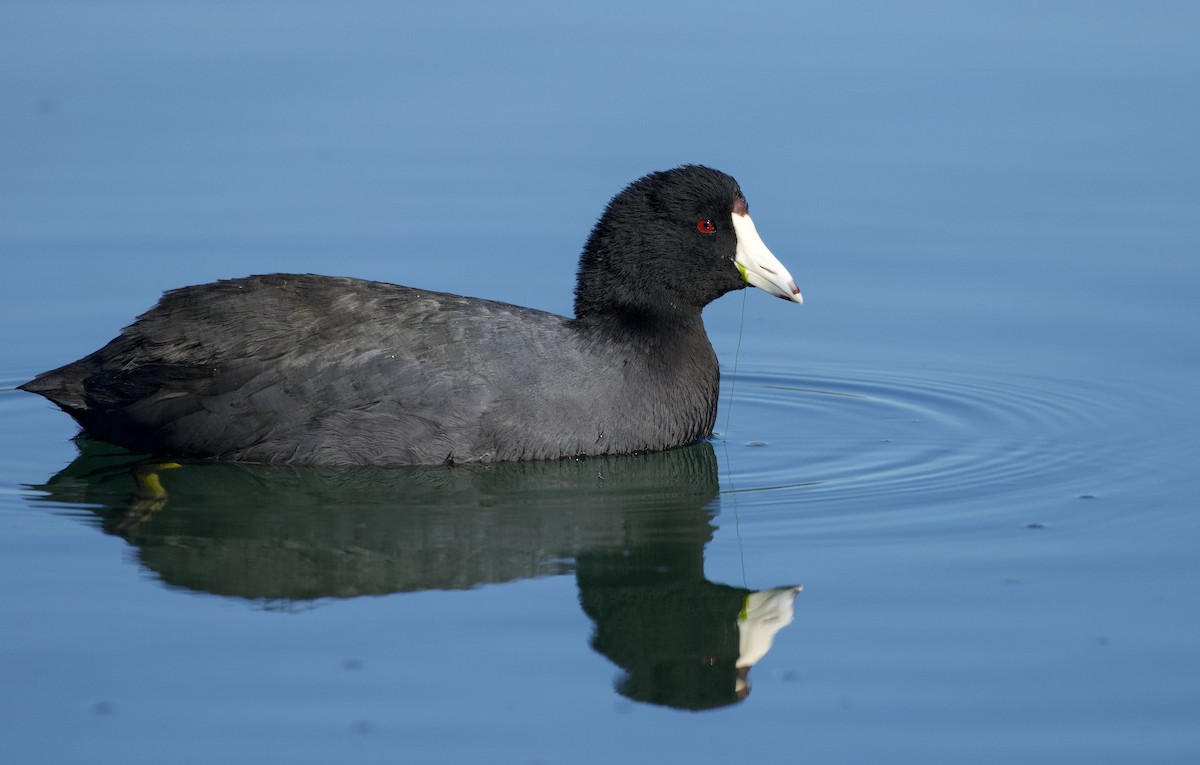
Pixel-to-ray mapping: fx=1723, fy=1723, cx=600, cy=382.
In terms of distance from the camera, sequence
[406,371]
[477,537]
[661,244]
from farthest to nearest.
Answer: [661,244] < [406,371] < [477,537]

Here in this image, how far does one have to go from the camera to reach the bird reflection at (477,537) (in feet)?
18.4

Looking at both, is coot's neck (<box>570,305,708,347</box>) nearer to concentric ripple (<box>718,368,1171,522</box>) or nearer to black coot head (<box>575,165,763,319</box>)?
black coot head (<box>575,165,763,319</box>)

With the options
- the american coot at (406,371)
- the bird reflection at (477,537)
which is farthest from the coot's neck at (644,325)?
the bird reflection at (477,537)

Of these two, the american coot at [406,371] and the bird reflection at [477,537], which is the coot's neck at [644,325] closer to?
the american coot at [406,371]

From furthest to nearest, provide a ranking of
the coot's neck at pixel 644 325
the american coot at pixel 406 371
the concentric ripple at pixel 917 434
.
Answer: the coot's neck at pixel 644 325 < the american coot at pixel 406 371 < the concentric ripple at pixel 917 434

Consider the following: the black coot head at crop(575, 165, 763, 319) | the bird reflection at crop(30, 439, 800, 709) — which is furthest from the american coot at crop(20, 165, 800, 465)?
the bird reflection at crop(30, 439, 800, 709)

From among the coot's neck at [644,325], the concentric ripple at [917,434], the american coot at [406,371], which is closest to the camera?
the concentric ripple at [917,434]

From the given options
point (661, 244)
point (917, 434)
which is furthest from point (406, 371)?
point (917, 434)

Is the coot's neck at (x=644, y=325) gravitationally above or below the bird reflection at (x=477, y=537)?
above

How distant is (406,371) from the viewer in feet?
24.2

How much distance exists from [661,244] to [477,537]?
78.4 inches

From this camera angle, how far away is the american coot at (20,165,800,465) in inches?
291

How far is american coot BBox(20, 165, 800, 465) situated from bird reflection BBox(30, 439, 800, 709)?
0.41ft

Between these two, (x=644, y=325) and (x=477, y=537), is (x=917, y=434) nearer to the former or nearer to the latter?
(x=644, y=325)
